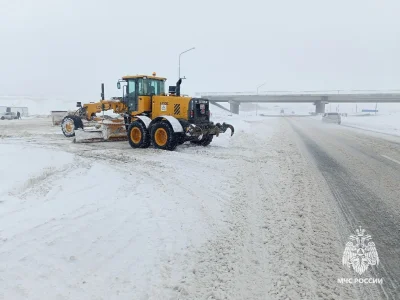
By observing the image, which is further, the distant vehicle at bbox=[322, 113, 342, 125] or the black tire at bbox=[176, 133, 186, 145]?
the distant vehicle at bbox=[322, 113, 342, 125]

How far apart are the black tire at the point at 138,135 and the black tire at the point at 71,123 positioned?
4.89 meters

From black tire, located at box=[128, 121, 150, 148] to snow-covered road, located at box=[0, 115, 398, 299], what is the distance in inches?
174

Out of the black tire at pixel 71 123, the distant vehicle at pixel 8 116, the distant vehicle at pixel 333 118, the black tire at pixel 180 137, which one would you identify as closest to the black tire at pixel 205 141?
the black tire at pixel 180 137

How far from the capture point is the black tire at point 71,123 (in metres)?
16.1

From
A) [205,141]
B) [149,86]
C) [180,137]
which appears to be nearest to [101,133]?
[149,86]

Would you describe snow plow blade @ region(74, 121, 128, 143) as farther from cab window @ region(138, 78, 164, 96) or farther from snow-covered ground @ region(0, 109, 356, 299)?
snow-covered ground @ region(0, 109, 356, 299)

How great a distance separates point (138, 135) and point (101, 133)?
8.03 feet

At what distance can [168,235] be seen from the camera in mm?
4266

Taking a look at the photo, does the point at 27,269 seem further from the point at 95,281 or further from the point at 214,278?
the point at 214,278

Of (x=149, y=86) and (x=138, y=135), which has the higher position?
(x=149, y=86)

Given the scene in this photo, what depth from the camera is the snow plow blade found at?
44.9 ft


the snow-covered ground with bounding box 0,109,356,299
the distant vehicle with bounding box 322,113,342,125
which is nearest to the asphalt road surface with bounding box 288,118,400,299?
the snow-covered ground with bounding box 0,109,356,299

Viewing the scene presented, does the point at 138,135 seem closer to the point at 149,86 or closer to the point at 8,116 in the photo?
the point at 149,86

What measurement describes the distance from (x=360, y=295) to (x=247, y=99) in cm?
8670
